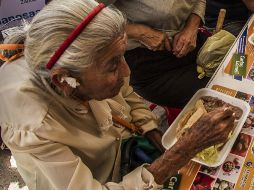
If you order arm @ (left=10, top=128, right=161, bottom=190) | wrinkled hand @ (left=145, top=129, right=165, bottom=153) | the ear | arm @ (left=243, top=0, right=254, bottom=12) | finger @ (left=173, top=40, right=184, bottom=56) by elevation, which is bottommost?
wrinkled hand @ (left=145, top=129, right=165, bottom=153)

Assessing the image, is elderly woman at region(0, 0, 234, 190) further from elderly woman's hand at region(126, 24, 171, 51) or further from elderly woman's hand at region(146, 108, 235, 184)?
elderly woman's hand at region(126, 24, 171, 51)

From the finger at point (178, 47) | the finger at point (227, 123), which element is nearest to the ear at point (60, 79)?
the finger at point (227, 123)

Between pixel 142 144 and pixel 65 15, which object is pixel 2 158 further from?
pixel 65 15

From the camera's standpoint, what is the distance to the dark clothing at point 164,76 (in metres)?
1.79

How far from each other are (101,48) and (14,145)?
40 cm

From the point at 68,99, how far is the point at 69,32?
9.6 inches

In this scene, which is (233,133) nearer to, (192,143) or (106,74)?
(192,143)

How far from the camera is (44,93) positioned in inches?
42.2

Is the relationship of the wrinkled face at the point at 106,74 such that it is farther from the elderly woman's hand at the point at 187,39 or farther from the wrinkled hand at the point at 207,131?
the elderly woman's hand at the point at 187,39

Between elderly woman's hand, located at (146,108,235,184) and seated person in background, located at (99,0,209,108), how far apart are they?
0.67 m

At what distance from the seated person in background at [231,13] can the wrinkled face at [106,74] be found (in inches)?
51.1

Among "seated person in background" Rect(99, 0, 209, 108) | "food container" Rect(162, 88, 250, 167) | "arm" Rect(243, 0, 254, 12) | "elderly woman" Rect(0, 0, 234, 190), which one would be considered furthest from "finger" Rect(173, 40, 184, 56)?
"elderly woman" Rect(0, 0, 234, 190)

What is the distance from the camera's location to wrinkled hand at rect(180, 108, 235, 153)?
3.67 ft

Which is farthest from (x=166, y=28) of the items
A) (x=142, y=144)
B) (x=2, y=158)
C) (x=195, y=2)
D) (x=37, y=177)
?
(x=2, y=158)
